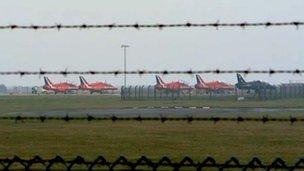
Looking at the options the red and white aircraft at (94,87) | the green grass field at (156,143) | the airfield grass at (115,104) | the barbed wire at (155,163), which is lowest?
the green grass field at (156,143)

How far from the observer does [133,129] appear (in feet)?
84.3

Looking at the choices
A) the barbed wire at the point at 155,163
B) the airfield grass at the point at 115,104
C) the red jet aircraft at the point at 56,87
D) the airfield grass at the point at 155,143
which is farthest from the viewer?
the red jet aircraft at the point at 56,87

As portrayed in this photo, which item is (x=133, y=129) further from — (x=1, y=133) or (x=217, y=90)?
(x=217, y=90)

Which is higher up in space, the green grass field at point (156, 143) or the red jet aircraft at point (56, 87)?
the red jet aircraft at point (56, 87)

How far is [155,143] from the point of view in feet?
63.0

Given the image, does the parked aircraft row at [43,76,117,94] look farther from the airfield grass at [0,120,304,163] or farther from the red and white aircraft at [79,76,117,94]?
the airfield grass at [0,120,304,163]

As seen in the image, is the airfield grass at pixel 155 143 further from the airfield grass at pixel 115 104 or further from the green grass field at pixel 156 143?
the airfield grass at pixel 115 104

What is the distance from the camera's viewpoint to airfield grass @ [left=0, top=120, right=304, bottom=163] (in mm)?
15812

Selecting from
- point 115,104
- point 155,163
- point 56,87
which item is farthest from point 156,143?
point 56,87

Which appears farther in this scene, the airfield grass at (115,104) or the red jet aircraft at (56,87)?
the red jet aircraft at (56,87)

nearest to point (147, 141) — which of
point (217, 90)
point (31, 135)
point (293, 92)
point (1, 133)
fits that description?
point (31, 135)

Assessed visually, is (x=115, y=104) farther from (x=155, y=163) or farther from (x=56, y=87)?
(x=56, y=87)

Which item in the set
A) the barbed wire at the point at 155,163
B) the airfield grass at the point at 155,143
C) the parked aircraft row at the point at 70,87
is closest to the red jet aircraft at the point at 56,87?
the parked aircraft row at the point at 70,87

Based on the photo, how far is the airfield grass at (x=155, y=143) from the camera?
1581cm
